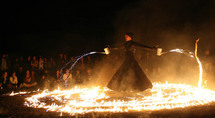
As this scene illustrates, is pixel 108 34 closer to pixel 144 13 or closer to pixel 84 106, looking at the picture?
pixel 144 13

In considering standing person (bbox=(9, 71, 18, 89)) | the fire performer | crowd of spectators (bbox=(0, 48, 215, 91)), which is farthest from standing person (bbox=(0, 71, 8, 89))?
the fire performer

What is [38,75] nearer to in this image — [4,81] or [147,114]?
[4,81]

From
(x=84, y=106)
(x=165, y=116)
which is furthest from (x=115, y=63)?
(x=165, y=116)

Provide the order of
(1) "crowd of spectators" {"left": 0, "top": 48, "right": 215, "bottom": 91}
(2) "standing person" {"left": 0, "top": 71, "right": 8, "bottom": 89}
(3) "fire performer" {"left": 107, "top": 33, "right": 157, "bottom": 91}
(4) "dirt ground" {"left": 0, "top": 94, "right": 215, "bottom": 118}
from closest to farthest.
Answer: (4) "dirt ground" {"left": 0, "top": 94, "right": 215, "bottom": 118}
(3) "fire performer" {"left": 107, "top": 33, "right": 157, "bottom": 91}
(2) "standing person" {"left": 0, "top": 71, "right": 8, "bottom": 89}
(1) "crowd of spectators" {"left": 0, "top": 48, "right": 215, "bottom": 91}

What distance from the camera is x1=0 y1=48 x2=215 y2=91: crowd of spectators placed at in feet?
50.1

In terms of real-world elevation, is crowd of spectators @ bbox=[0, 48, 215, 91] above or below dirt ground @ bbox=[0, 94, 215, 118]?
above

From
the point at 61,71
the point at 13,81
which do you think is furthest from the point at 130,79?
the point at 13,81

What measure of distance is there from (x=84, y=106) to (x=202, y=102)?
4.04 metres

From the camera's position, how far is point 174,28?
1989 cm

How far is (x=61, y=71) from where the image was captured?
16562 millimetres

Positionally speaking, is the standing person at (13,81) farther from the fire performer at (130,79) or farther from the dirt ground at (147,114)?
the fire performer at (130,79)

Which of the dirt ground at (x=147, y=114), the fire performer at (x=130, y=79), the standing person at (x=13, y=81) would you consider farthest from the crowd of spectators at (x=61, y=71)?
the dirt ground at (x=147, y=114)

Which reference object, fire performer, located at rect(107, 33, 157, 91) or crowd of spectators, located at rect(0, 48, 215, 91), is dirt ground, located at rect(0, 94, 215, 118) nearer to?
fire performer, located at rect(107, 33, 157, 91)

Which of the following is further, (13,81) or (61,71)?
(61,71)
